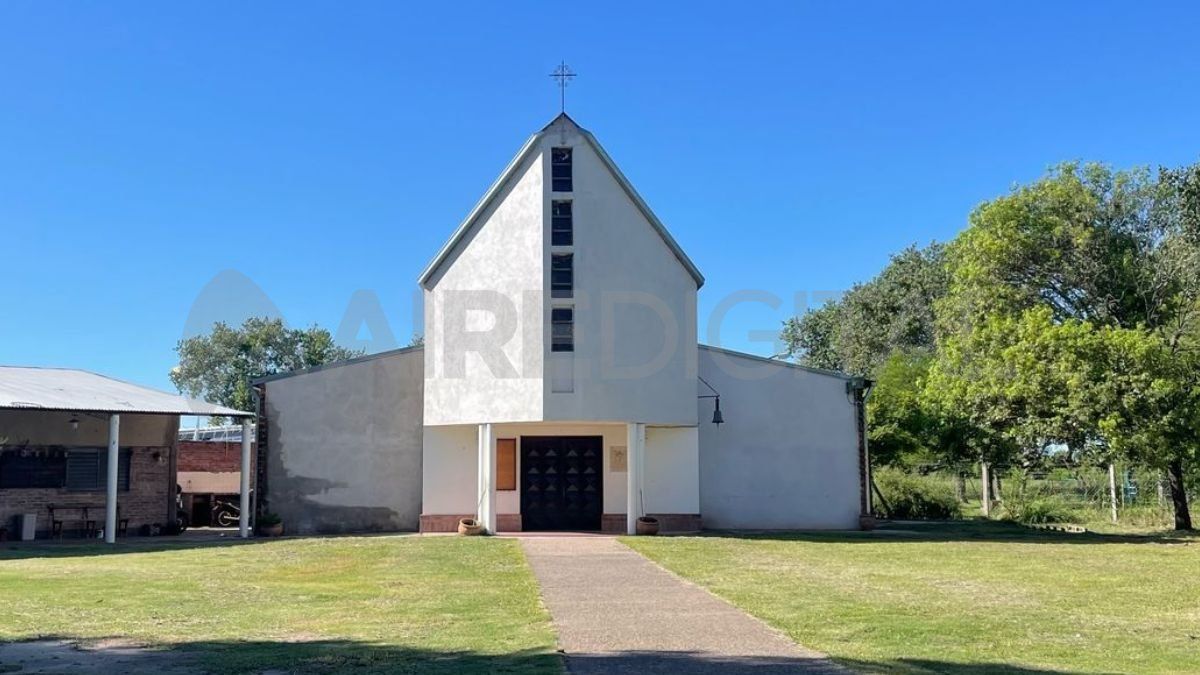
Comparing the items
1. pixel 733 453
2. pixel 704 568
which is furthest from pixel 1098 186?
pixel 704 568

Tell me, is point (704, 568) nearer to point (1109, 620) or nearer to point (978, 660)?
point (1109, 620)

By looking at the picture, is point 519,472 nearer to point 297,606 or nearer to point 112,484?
point 112,484

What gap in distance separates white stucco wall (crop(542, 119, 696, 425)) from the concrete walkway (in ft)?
26.6

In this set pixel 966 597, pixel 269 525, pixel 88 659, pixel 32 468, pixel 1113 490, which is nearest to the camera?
pixel 88 659

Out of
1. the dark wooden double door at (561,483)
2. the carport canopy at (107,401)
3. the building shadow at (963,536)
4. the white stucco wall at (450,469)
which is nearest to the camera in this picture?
the carport canopy at (107,401)

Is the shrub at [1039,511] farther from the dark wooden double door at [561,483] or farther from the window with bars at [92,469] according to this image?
the window with bars at [92,469]

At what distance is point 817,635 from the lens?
10.1 metres

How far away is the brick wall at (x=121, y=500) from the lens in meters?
23.9

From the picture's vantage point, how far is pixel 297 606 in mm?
12602

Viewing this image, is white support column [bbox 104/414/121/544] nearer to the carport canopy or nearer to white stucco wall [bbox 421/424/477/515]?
the carport canopy

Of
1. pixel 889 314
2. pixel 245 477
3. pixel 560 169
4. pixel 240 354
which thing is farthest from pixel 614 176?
pixel 240 354

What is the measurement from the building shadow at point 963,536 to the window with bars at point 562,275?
6965mm

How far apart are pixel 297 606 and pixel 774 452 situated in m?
18.0

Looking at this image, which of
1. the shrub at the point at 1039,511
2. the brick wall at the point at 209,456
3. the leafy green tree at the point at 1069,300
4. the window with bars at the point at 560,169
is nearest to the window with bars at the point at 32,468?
the brick wall at the point at 209,456
